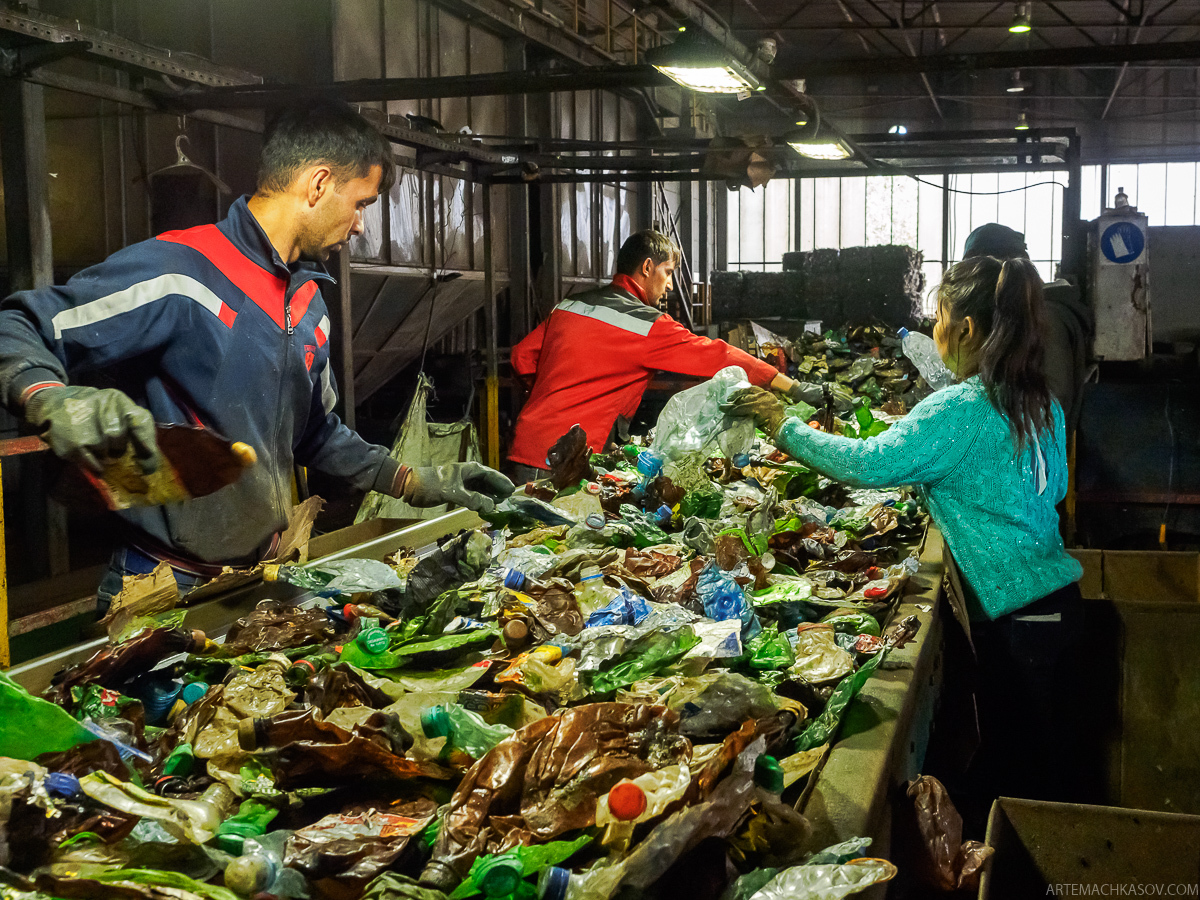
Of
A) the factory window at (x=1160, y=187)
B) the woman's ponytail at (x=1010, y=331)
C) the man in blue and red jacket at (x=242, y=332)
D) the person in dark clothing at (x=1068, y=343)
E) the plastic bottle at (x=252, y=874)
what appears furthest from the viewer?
the factory window at (x=1160, y=187)

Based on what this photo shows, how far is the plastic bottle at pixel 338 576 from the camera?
2.34 metres

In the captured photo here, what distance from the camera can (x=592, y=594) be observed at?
2.18 metres

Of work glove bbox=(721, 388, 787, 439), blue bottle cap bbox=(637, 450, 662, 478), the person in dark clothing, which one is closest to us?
work glove bbox=(721, 388, 787, 439)

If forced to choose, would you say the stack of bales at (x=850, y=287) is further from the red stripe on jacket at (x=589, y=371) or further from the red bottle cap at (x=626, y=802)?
the red bottle cap at (x=626, y=802)

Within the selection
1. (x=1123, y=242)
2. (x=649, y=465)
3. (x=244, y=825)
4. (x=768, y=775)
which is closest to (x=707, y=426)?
(x=649, y=465)

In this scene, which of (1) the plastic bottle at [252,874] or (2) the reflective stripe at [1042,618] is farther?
(2) the reflective stripe at [1042,618]

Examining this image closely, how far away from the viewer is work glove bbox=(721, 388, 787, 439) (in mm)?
3129

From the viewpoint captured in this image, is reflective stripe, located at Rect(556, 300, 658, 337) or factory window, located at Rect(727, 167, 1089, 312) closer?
reflective stripe, located at Rect(556, 300, 658, 337)

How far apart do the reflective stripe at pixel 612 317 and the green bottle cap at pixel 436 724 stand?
3201mm

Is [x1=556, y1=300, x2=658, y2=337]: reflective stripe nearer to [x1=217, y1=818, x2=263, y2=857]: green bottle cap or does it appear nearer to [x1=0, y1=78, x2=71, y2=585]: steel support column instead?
[x1=0, y1=78, x2=71, y2=585]: steel support column

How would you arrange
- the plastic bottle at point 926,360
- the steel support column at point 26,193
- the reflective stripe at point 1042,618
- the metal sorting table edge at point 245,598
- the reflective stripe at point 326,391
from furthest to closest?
the plastic bottle at point 926,360, the steel support column at point 26,193, the reflective stripe at point 326,391, the reflective stripe at point 1042,618, the metal sorting table edge at point 245,598

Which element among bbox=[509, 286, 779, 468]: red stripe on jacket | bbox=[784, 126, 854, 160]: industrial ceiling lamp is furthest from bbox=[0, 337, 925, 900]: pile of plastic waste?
bbox=[784, 126, 854, 160]: industrial ceiling lamp

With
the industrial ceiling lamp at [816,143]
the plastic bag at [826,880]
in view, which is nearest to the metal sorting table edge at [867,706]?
the plastic bag at [826,880]

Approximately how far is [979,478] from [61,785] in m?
2.12
